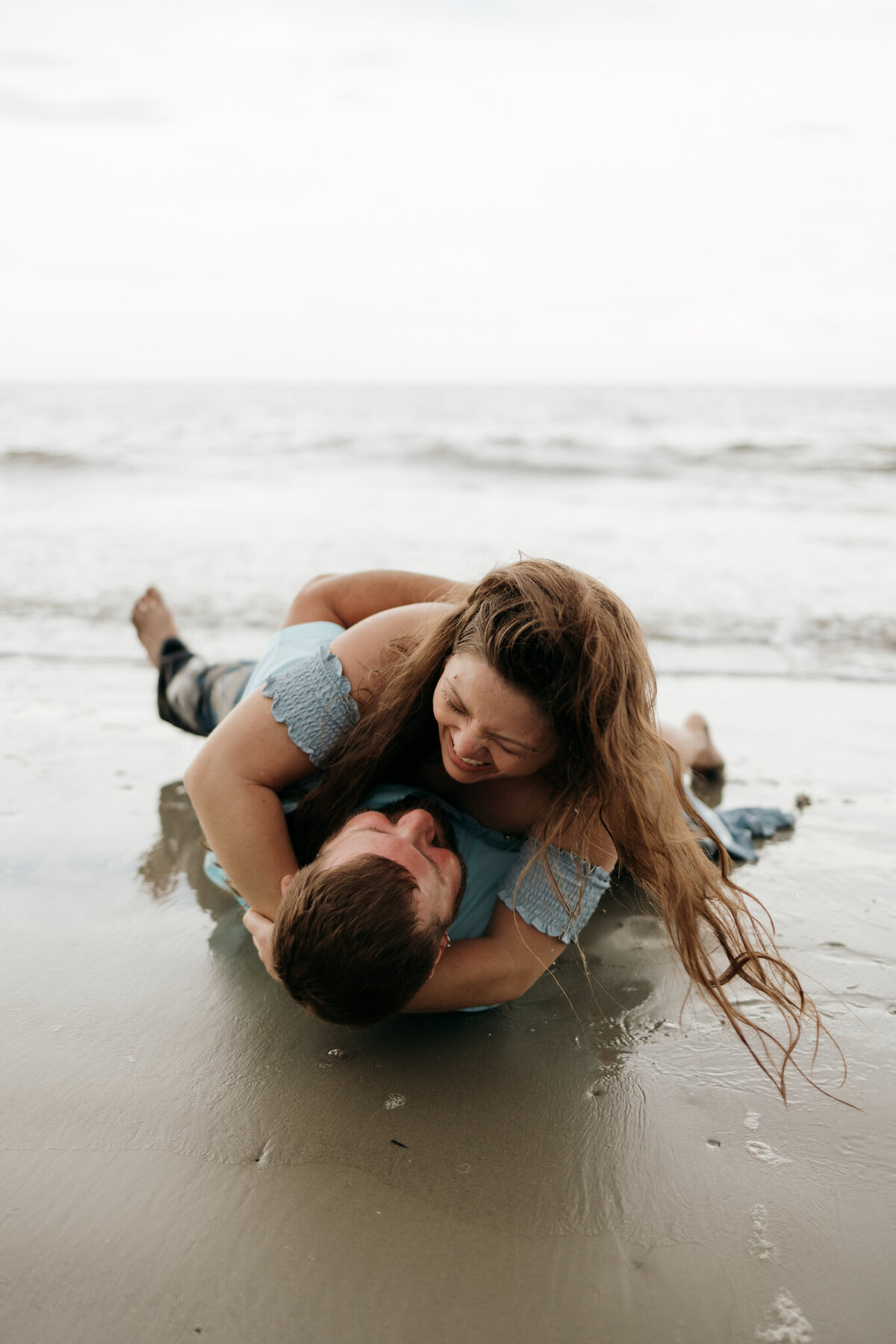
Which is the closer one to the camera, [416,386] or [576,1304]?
[576,1304]

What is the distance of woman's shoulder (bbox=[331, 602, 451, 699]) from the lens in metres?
2.42

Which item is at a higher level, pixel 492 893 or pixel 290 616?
pixel 290 616

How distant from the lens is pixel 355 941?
5.88ft

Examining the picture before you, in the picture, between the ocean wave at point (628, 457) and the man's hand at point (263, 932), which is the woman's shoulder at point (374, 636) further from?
the ocean wave at point (628, 457)

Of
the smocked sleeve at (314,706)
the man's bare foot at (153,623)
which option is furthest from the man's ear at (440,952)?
the man's bare foot at (153,623)

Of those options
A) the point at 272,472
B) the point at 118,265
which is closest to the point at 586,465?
the point at 272,472

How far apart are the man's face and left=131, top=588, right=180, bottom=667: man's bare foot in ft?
6.25

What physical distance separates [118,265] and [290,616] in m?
25.0

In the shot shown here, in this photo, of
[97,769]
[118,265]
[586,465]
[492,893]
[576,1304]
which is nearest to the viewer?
[576,1304]

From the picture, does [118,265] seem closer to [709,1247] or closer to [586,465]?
[586,465]

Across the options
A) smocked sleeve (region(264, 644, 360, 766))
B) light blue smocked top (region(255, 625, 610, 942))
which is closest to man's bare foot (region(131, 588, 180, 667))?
light blue smocked top (region(255, 625, 610, 942))

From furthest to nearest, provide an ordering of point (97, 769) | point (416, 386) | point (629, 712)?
point (416, 386) < point (97, 769) < point (629, 712)

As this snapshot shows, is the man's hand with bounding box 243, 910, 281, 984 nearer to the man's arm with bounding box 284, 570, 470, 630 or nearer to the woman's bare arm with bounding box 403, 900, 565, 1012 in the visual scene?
the woman's bare arm with bounding box 403, 900, 565, 1012

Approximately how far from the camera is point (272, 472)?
50.7 ft
